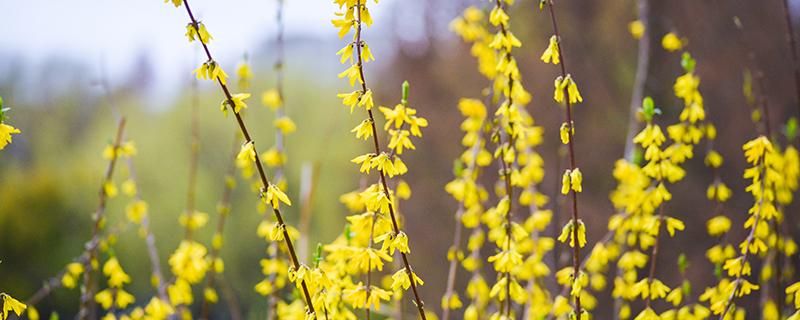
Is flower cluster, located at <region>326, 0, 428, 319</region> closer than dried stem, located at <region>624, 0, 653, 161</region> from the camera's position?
Yes

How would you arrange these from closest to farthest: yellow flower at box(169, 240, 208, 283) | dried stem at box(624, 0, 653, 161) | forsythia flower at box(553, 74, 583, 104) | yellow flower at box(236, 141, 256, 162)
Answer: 1. yellow flower at box(236, 141, 256, 162)
2. forsythia flower at box(553, 74, 583, 104)
3. yellow flower at box(169, 240, 208, 283)
4. dried stem at box(624, 0, 653, 161)

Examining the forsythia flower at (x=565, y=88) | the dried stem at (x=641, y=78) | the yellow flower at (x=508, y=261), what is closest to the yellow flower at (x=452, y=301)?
the yellow flower at (x=508, y=261)

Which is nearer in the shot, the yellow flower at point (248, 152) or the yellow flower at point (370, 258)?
the yellow flower at point (248, 152)

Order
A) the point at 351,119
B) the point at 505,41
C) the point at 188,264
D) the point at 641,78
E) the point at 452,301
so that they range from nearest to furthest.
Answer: the point at 505,41 < the point at 452,301 < the point at 188,264 < the point at 641,78 < the point at 351,119

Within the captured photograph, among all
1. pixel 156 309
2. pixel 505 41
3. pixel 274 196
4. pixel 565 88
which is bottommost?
pixel 156 309

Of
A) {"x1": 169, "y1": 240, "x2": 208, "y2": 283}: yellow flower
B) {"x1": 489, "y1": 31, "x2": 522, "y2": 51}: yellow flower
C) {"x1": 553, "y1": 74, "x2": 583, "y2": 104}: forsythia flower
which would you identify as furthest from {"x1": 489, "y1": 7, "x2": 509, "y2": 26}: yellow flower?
{"x1": 169, "y1": 240, "x2": 208, "y2": 283}: yellow flower

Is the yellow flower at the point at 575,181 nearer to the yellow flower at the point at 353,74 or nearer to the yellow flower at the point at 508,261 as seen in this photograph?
the yellow flower at the point at 508,261

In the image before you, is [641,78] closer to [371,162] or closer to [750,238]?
[750,238]

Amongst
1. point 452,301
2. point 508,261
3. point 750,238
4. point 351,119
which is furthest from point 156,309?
point 351,119

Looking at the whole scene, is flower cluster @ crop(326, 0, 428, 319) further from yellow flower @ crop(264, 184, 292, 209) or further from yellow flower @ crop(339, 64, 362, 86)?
yellow flower @ crop(264, 184, 292, 209)

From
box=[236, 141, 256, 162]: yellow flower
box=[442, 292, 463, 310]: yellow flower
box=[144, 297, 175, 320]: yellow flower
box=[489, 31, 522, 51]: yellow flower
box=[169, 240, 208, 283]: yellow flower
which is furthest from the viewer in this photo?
box=[169, 240, 208, 283]: yellow flower

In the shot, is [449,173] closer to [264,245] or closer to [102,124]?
[264,245]

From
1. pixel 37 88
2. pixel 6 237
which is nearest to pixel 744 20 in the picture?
pixel 37 88

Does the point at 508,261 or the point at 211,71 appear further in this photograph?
the point at 508,261
